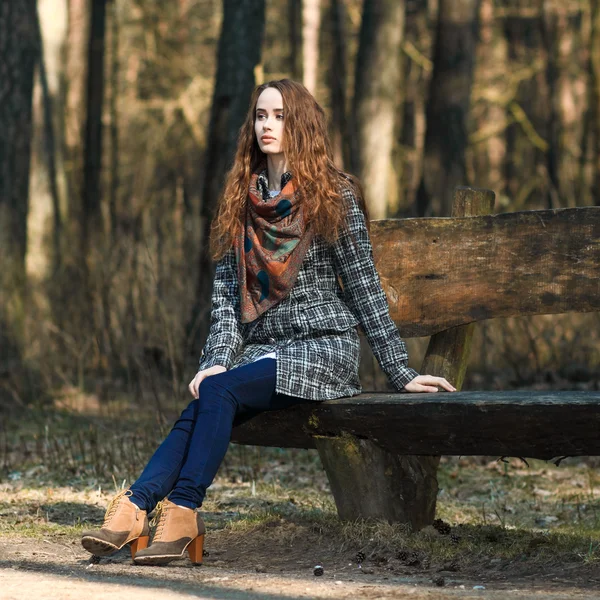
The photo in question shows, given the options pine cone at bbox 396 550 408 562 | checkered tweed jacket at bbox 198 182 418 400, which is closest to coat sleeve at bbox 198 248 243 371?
checkered tweed jacket at bbox 198 182 418 400

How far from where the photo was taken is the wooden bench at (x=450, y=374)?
3.58 m

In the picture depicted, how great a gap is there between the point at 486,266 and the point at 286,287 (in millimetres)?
777

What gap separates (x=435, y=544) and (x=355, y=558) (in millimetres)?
308

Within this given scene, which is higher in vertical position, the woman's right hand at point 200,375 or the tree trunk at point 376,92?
the tree trunk at point 376,92

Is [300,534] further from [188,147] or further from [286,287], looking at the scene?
[188,147]

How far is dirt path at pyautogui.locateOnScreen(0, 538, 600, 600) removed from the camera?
10.7 ft

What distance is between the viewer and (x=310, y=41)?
1491cm

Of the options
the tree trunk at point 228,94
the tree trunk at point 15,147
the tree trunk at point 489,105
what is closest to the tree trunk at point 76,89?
the tree trunk at point 15,147

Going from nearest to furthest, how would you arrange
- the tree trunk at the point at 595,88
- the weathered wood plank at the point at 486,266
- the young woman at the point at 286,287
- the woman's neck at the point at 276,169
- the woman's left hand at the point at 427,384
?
the young woman at the point at 286,287 → the woman's left hand at the point at 427,384 → the weathered wood plank at the point at 486,266 → the woman's neck at the point at 276,169 → the tree trunk at the point at 595,88

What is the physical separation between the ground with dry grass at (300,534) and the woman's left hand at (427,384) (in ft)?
1.63

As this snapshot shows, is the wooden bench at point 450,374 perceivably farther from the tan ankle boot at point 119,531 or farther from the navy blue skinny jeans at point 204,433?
the tan ankle boot at point 119,531

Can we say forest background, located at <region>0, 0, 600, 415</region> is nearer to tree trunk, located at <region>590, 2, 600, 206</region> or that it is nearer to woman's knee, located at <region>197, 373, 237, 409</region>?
tree trunk, located at <region>590, 2, 600, 206</region>

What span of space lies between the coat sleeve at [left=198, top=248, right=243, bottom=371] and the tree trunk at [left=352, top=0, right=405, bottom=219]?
272 inches

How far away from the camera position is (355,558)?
386 centimetres
